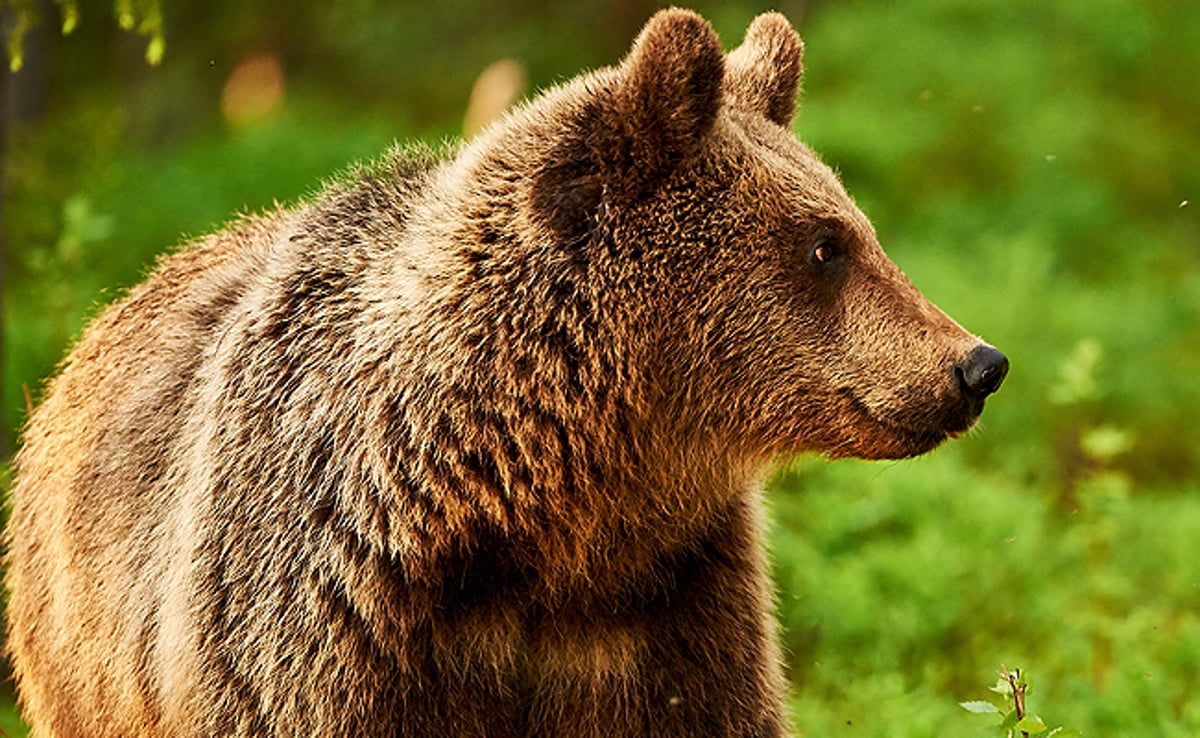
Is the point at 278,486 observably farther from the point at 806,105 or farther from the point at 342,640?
the point at 806,105

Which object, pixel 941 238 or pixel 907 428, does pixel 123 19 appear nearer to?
pixel 907 428

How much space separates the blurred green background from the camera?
6266 mm

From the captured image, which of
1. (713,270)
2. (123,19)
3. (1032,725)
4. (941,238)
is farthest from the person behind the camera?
(941,238)

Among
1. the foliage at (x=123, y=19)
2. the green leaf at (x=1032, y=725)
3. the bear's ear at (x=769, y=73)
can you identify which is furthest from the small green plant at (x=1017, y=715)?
the foliage at (x=123, y=19)

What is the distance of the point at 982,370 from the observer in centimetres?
384

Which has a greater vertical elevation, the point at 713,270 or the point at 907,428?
Answer: the point at 713,270

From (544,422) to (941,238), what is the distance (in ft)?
27.4

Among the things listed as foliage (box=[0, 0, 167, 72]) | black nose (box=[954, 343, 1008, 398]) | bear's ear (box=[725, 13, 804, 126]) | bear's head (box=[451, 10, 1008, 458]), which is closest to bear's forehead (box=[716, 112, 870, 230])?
bear's head (box=[451, 10, 1008, 458])

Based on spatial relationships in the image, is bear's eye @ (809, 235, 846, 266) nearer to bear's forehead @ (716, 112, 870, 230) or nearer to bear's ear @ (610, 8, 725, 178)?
bear's forehead @ (716, 112, 870, 230)

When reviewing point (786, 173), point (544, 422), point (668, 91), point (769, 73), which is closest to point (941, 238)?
point (769, 73)

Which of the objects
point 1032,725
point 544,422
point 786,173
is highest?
point 786,173

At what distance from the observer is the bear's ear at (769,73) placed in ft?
14.3

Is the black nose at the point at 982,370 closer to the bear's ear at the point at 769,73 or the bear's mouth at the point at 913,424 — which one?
the bear's mouth at the point at 913,424

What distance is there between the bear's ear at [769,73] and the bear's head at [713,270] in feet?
0.84
